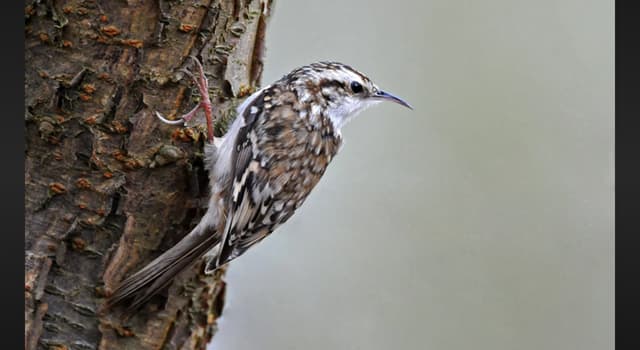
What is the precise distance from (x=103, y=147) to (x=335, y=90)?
53 cm

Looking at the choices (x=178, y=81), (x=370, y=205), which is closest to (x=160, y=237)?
(x=178, y=81)

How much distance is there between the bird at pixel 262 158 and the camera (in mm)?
1293

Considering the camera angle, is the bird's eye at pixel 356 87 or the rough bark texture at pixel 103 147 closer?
the rough bark texture at pixel 103 147

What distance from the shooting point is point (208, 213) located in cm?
132

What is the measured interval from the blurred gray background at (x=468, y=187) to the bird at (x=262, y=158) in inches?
7.1

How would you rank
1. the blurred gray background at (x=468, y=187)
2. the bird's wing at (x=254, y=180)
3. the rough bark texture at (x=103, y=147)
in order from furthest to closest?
the blurred gray background at (x=468, y=187)
the bird's wing at (x=254, y=180)
the rough bark texture at (x=103, y=147)

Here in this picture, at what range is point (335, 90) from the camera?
146cm

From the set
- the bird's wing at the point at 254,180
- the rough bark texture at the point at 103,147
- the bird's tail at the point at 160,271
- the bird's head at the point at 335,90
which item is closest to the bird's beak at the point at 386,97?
the bird's head at the point at 335,90

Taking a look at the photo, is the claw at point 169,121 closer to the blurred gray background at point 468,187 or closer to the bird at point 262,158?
the bird at point 262,158

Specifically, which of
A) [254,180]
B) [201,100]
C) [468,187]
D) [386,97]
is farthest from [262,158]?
[468,187]

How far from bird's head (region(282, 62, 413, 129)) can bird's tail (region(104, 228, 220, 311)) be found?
1.32ft

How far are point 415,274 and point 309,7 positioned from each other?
30.2 inches

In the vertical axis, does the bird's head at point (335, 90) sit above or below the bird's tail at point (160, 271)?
above

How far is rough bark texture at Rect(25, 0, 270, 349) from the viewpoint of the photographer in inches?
48.2
